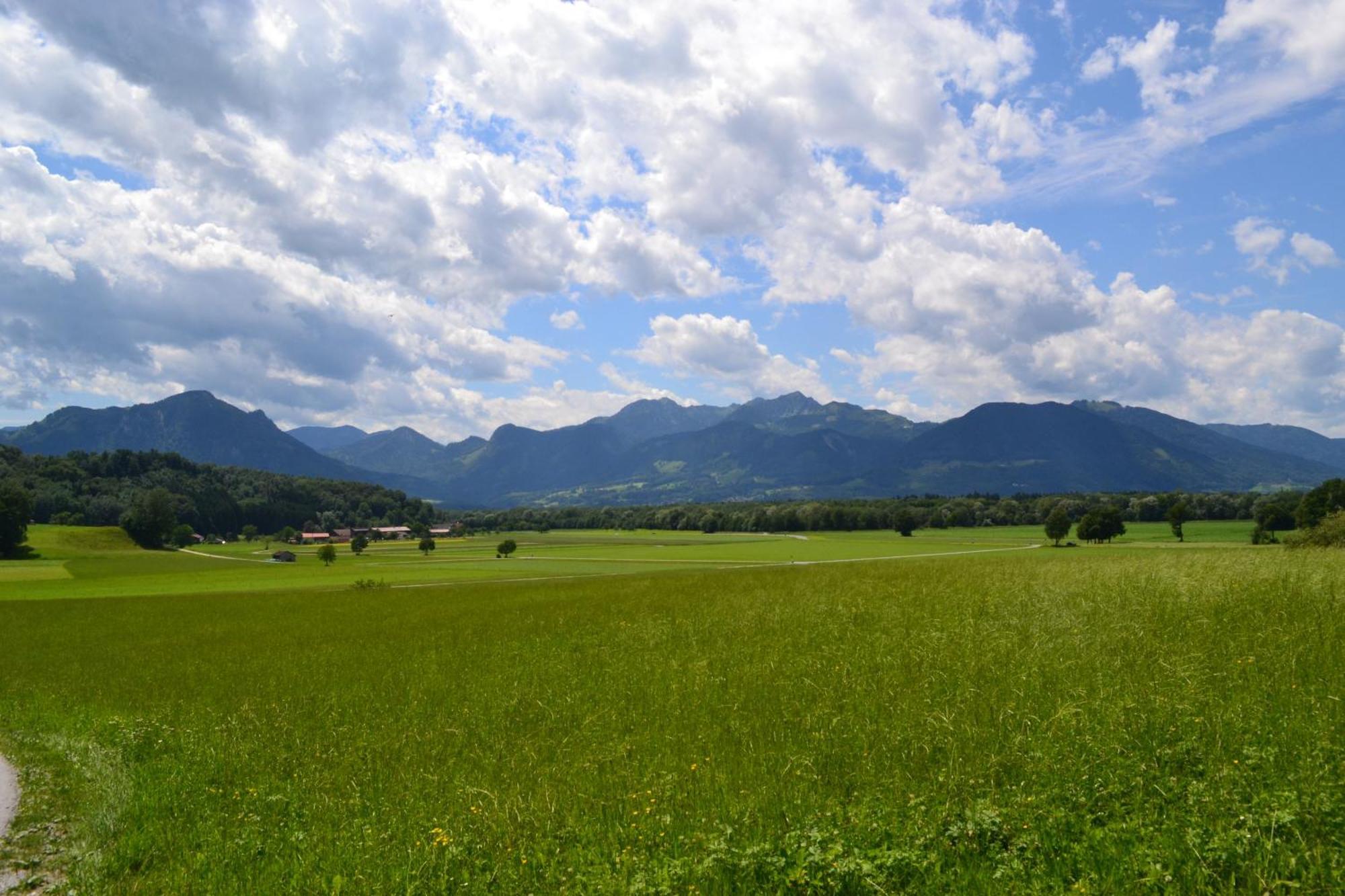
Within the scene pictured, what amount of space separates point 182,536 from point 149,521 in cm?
2032

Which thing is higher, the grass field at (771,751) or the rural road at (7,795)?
the grass field at (771,751)

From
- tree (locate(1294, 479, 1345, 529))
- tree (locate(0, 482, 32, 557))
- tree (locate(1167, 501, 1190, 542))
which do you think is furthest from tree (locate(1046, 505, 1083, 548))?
tree (locate(0, 482, 32, 557))

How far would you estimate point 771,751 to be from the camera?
33.7 ft

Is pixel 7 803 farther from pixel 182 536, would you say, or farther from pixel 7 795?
Result: pixel 182 536

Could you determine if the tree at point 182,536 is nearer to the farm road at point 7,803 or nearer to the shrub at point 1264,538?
the farm road at point 7,803

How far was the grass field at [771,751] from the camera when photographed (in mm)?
7113

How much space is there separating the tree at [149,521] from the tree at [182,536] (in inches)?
294

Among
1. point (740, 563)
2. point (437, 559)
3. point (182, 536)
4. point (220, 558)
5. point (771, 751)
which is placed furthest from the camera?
point (182, 536)

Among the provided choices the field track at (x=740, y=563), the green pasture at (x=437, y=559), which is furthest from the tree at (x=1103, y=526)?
the field track at (x=740, y=563)

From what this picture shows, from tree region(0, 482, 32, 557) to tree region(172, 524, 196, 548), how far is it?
155 feet

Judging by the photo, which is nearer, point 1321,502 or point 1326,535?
point 1326,535

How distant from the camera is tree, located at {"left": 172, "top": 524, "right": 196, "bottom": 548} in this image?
525 ft

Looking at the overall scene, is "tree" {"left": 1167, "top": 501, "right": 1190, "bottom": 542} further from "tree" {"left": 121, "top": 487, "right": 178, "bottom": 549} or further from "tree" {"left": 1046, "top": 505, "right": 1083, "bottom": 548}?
"tree" {"left": 121, "top": 487, "right": 178, "bottom": 549}

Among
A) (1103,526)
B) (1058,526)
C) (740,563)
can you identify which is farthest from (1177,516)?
(740,563)
